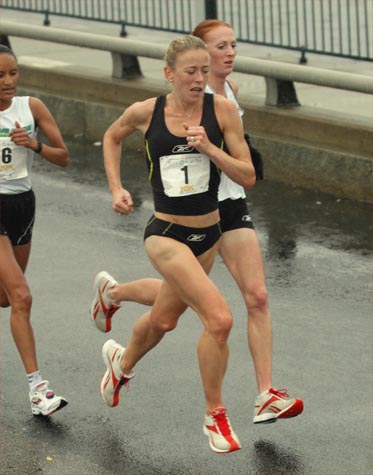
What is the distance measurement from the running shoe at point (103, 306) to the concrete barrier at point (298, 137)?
3727 mm

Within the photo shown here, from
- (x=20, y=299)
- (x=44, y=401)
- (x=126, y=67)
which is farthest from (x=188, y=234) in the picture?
(x=126, y=67)

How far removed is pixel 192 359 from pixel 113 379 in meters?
0.83

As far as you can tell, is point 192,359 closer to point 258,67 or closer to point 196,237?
point 196,237

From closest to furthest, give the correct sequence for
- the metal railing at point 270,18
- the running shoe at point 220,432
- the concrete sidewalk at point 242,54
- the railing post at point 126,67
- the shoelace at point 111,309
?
the running shoe at point 220,432
the shoelace at point 111,309
the concrete sidewalk at point 242,54
the railing post at point 126,67
the metal railing at point 270,18

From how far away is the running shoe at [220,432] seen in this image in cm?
670

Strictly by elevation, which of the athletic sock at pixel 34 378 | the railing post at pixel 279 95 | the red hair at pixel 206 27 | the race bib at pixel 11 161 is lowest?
the railing post at pixel 279 95

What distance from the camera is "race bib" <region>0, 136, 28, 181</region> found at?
776cm

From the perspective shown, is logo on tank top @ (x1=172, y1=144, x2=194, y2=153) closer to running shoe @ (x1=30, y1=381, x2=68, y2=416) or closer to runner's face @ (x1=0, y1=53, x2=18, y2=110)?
runner's face @ (x1=0, y1=53, x2=18, y2=110)

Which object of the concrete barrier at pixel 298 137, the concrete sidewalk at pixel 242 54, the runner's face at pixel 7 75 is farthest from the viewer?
the concrete sidewalk at pixel 242 54

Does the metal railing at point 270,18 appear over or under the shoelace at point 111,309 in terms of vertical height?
under

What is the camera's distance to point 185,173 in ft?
23.1

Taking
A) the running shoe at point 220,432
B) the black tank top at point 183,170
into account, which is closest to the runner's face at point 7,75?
the black tank top at point 183,170

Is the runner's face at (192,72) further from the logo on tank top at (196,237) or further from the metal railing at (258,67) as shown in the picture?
the metal railing at (258,67)

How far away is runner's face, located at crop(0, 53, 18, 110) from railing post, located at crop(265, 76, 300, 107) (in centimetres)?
526
